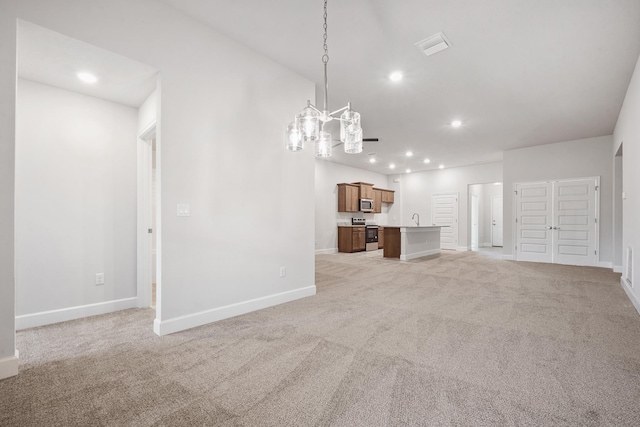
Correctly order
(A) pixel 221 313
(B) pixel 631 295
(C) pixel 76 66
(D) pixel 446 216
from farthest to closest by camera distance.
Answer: (D) pixel 446 216 < (B) pixel 631 295 < (A) pixel 221 313 < (C) pixel 76 66

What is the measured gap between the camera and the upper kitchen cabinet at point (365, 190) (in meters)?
10.1

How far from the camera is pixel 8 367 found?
198cm

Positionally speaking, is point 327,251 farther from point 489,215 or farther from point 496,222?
point 496,222

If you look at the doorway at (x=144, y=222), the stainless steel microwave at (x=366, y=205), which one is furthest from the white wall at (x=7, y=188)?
the stainless steel microwave at (x=366, y=205)

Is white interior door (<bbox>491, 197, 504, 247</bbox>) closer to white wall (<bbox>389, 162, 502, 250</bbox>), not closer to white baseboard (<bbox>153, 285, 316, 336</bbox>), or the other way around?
white wall (<bbox>389, 162, 502, 250</bbox>)

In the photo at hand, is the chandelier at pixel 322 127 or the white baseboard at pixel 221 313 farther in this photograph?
the white baseboard at pixel 221 313

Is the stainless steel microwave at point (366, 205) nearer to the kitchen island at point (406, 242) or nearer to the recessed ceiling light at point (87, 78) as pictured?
the kitchen island at point (406, 242)

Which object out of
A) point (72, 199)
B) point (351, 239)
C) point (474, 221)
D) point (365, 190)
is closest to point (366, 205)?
point (365, 190)

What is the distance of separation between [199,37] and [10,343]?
3025mm

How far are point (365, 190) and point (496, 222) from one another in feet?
20.8

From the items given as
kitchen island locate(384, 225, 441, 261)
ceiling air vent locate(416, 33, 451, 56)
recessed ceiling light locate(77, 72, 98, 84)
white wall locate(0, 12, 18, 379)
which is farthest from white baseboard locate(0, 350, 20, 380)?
kitchen island locate(384, 225, 441, 261)

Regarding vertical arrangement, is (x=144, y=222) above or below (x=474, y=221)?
above

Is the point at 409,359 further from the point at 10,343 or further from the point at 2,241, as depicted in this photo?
the point at 2,241

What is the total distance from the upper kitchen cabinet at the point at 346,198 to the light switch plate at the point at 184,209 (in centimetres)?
703
